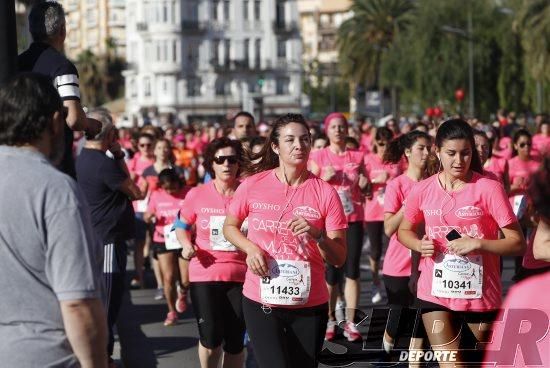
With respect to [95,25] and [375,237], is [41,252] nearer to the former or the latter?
[375,237]

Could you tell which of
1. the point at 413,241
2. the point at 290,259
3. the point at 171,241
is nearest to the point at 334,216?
the point at 290,259

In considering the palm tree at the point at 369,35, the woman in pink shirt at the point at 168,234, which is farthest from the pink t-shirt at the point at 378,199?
the palm tree at the point at 369,35

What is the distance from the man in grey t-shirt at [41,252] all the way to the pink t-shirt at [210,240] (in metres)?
4.21

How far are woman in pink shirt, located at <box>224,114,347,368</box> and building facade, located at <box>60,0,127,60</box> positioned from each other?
125 meters

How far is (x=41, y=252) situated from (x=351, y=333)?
7.08 metres

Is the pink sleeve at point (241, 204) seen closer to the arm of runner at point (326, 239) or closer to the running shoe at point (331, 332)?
the arm of runner at point (326, 239)

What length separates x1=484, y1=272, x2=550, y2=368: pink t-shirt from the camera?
3.66 m

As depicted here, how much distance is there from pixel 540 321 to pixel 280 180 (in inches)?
109

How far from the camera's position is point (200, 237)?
28.4ft

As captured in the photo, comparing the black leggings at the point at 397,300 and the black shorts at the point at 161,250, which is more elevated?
the black leggings at the point at 397,300

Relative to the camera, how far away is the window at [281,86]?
A: 365 feet

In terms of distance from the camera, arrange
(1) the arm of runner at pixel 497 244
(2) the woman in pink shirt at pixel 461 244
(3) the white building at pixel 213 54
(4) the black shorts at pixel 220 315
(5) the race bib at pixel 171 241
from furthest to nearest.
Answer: (3) the white building at pixel 213 54, (5) the race bib at pixel 171 241, (4) the black shorts at pixel 220 315, (2) the woman in pink shirt at pixel 461 244, (1) the arm of runner at pixel 497 244

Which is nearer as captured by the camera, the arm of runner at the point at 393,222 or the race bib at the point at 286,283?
the race bib at the point at 286,283

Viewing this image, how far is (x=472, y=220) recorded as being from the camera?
7.03 m
